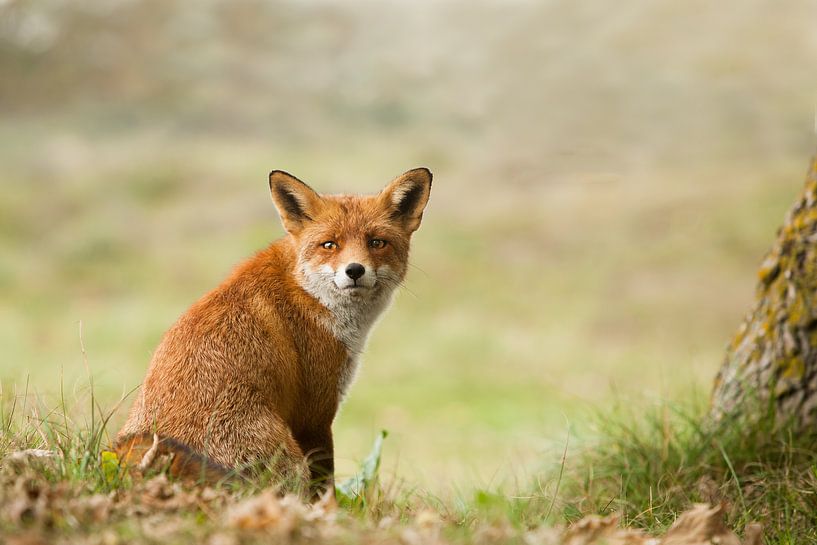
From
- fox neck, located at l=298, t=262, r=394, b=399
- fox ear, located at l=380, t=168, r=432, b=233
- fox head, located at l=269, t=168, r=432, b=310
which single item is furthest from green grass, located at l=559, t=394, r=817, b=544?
fox ear, located at l=380, t=168, r=432, b=233

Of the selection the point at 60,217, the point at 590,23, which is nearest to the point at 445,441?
the point at 60,217

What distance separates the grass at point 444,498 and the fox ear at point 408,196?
148cm

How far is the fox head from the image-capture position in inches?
175

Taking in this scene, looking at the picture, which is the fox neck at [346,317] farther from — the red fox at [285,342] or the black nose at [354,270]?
the black nose at [354,270]

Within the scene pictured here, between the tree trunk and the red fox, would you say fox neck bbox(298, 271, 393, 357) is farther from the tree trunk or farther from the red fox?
the tree trunk

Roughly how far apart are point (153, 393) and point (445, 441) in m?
6.92

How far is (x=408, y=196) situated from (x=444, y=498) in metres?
1.84

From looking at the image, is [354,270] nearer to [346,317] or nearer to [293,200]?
[346,317]

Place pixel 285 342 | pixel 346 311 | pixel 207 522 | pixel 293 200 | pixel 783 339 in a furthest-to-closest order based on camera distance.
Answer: pixel 783 339 < pixel 293 200 < pixel 346 311 < pixel 285 342 < pixel 207 522

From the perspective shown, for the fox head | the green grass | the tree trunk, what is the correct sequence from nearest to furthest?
1. the green grass
2. the fox head
3. the tree trunk

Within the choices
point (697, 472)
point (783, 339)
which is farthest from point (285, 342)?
point (783, 339)

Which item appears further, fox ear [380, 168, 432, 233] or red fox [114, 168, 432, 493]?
fox ear [380, 168, 432, 233]

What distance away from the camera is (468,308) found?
15820 millimetres

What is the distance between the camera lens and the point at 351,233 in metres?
4.57
